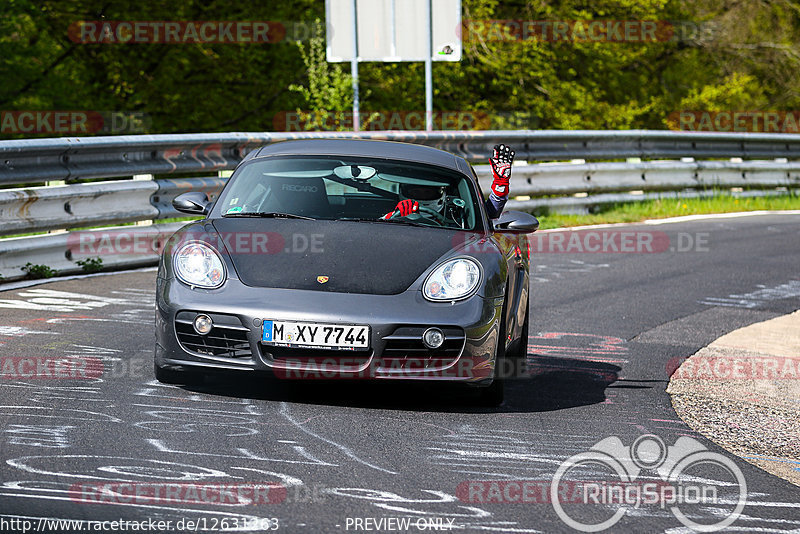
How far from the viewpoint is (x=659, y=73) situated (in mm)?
35781

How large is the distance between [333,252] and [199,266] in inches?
25.3

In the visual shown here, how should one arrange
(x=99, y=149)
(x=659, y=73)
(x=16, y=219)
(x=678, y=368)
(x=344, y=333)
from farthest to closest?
1. (x=659, y=73)
2. (x=99, y=149)
3. (x=16, y=219)
4. (x=678, y=368)
5. (x=344, y=333)

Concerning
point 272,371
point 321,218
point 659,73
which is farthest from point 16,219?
point 659,73

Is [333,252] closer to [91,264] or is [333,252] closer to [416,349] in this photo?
[416,349]

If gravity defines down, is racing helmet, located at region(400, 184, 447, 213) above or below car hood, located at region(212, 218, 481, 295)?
above

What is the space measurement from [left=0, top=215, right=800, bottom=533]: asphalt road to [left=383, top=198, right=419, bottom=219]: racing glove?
3.07 feet

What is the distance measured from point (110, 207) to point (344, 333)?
579cm

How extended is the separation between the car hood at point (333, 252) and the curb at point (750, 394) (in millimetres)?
1521

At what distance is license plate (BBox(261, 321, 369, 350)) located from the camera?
5.56 metres

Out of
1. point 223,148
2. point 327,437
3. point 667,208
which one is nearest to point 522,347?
point 327,437

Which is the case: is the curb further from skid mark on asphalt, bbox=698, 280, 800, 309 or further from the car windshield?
the car windshield

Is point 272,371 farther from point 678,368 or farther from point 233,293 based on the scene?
point 678,368

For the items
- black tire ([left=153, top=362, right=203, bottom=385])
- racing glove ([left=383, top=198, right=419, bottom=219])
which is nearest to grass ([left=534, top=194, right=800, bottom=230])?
racing glove ([left=383, top=198, right=419, bottom=219])

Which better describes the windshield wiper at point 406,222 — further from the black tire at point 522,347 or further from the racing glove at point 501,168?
the racing glove at point 501,168
